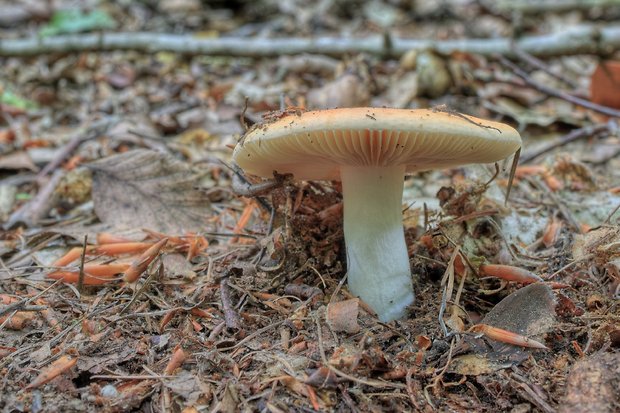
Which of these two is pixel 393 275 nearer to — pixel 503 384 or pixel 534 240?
pixel 503 384

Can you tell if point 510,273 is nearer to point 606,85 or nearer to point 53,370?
point 53,370

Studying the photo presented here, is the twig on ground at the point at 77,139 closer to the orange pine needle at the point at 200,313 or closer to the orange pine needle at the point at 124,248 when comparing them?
the orange pine needle at the point at 124,248

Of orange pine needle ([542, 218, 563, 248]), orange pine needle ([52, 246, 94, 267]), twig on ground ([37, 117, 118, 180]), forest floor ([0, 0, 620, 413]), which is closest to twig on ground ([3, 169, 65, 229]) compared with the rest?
forest floor ([0, 0, 620, 413])

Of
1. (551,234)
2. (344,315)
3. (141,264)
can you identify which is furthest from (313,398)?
(551,234)

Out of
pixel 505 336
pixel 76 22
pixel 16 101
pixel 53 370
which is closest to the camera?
pixel 53 370

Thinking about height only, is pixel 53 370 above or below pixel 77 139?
above

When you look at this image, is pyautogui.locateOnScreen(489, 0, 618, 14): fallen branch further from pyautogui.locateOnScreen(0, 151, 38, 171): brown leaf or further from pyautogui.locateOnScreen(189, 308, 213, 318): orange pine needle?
pyautogui.locateOnScreen(189, 308, 213, 318): orange pine needle

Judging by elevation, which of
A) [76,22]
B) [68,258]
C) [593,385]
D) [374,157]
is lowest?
[68,258]

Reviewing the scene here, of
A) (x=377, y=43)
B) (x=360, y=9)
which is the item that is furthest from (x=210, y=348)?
(x=360, y=9)
